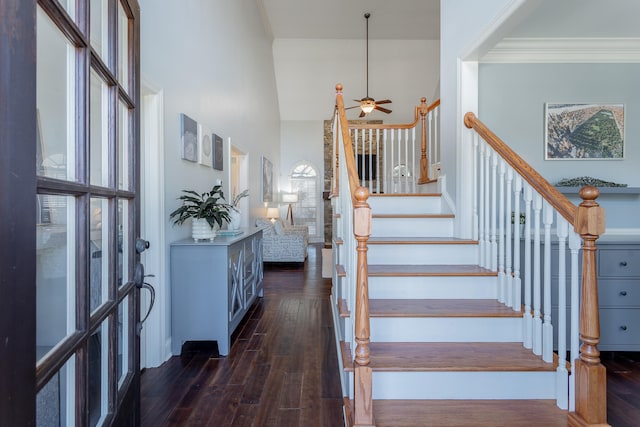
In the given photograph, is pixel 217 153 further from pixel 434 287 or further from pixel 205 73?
pixel 434 287

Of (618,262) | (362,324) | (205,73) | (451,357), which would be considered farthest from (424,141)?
(362,324)

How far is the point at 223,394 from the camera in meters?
2.09

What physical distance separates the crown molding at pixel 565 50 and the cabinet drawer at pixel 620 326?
2354 mm

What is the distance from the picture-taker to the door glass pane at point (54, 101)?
27.7 inches

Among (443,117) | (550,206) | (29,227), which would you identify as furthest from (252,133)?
(29,227)

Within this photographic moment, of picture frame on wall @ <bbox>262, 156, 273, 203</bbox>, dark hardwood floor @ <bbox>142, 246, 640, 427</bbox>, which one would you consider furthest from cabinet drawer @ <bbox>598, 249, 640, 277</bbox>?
picture frame on wall @ <bbox>262, 156, 273, 203</bbox>

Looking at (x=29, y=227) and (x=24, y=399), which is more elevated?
(x=29, y=227)

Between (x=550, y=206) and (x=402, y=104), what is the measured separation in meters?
7.80

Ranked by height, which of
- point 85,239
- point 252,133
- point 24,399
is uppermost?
point 252,133

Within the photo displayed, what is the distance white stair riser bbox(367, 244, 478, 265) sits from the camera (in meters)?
2.64

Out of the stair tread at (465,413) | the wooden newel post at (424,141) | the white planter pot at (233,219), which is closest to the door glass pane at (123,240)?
the stair tread at (465,413)

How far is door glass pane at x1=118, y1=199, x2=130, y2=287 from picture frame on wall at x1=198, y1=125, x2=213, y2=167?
7.32 feet

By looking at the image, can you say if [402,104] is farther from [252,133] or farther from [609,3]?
[609,3]

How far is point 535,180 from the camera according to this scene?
72.9 inches
